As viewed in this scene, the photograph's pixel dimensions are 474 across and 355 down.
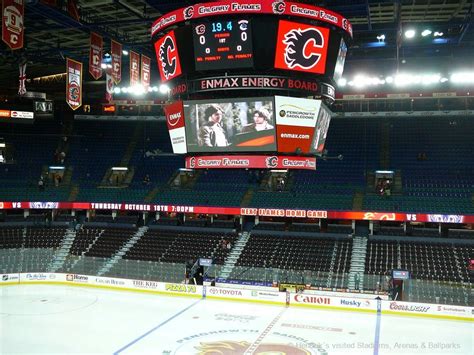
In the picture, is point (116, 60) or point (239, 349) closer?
point (239, 349)

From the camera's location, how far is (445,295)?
2103 cm

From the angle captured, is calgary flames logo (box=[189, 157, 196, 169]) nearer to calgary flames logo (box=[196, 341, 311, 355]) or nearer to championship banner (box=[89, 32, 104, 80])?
calgary flames logo (box=[196, 341, 311, 355])

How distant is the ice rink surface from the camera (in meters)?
15.7

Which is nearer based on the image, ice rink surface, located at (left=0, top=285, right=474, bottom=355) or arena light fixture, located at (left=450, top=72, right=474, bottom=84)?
ice rink surface, located at (left=0, top=285, right=474, bottom=355)

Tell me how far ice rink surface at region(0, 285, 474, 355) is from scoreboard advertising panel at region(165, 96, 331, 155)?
6248mm

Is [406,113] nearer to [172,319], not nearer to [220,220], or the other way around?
[220,220]

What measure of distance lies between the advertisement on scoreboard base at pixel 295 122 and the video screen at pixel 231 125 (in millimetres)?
238

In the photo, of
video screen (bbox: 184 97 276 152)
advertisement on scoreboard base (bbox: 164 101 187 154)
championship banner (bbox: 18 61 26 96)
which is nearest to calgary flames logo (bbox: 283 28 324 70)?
video screen (bbox: 184 97 276 152)

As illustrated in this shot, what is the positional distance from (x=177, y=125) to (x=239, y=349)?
7281 mm

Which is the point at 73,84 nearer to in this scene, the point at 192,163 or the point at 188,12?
the point at 192,163

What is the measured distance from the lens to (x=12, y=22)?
699 inches

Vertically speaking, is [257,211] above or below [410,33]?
below

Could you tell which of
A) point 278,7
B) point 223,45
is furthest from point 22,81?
point 278,7

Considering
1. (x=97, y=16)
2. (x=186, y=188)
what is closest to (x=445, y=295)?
(x=186, y=188)
